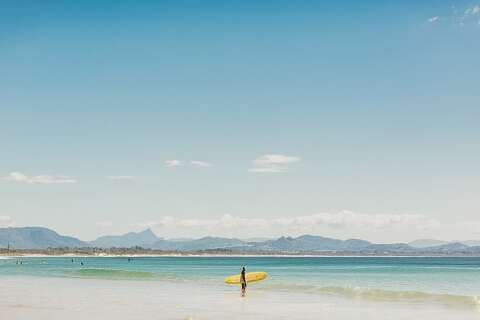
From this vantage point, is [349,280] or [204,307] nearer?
[204,307]

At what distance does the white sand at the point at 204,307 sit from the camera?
103 feet

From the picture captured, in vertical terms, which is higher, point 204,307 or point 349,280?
point 204,307

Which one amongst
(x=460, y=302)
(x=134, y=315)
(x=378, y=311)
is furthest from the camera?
(x=460, y=302)

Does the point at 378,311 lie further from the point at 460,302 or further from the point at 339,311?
the point at 460,302

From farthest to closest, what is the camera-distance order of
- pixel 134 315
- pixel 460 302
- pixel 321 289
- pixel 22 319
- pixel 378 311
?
pixel 321 289
pixel 460 302
pixel 378 311
pixel 134 315
pixel 22 319

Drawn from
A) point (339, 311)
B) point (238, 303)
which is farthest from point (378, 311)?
point (238, 303)

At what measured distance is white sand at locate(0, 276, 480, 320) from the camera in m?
31.5

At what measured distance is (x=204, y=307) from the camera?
36.0 m

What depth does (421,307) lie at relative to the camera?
36906 millimetres

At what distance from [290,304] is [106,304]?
11142 millimetres

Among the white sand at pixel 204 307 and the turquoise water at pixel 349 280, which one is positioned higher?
the white sand at pixel 204 307

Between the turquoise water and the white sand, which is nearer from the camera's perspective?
the white sand

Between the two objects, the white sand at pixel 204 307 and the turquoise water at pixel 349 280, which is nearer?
the white sand at pixel 204 307

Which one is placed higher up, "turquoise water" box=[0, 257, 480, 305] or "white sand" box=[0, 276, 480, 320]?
"white sand" box=[0, 276, 480, 320]
